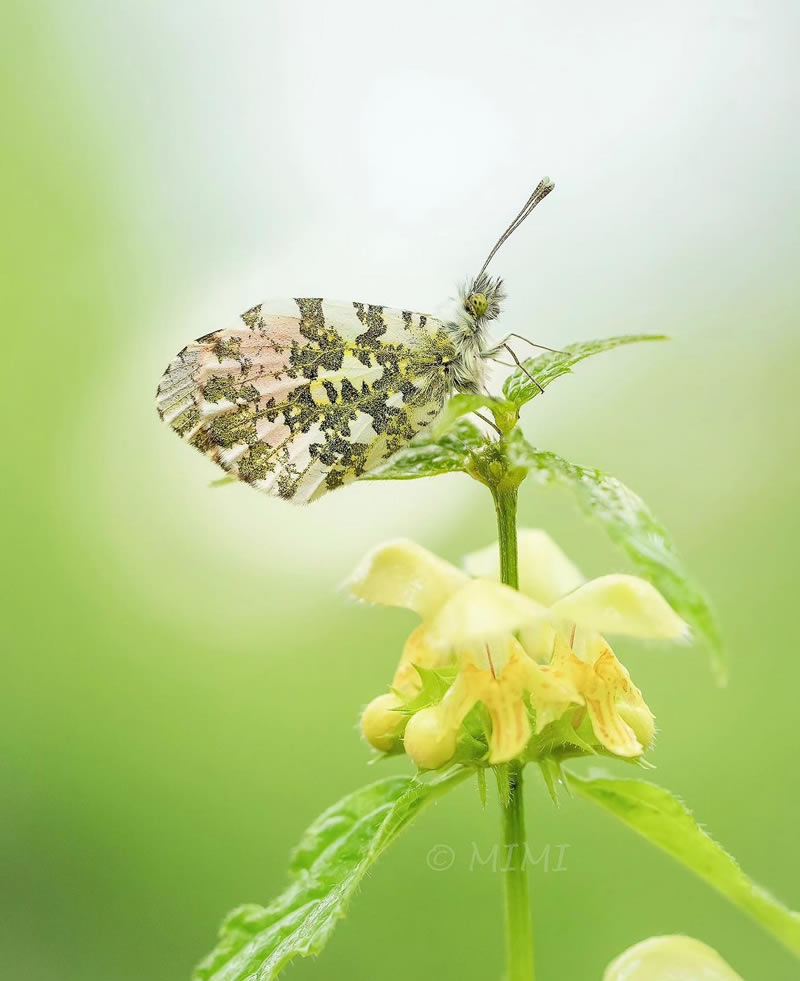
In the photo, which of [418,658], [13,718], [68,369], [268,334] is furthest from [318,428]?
[68,369]

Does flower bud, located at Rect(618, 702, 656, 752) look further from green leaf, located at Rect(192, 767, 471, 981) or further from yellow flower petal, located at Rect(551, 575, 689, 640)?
green leaf, located at Rect(192, 767, 471, 981)

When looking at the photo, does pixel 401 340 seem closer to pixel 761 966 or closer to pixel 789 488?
pixel 761 966

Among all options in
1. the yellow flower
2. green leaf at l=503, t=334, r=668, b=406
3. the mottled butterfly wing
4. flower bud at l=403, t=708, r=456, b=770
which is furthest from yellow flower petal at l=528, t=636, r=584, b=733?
the mottled butterfly wing

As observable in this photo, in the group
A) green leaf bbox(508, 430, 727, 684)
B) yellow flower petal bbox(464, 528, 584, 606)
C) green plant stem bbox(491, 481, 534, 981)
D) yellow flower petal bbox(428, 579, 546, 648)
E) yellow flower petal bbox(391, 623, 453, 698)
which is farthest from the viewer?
yellow flower petal bbox(464, 528, 584, 606)

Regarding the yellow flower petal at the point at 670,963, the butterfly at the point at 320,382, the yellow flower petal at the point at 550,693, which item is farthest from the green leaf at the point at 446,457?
the yellow flower petal at the point at 670,963

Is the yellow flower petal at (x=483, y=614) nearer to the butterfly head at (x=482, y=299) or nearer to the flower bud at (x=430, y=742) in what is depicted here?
the flower bud at (x=430, y=742)

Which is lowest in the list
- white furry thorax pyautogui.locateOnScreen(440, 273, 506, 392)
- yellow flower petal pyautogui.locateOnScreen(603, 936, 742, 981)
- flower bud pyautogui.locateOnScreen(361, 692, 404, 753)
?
yellow flower petal pyautogui.locateOnScreen(603, 936, 742, 981)
